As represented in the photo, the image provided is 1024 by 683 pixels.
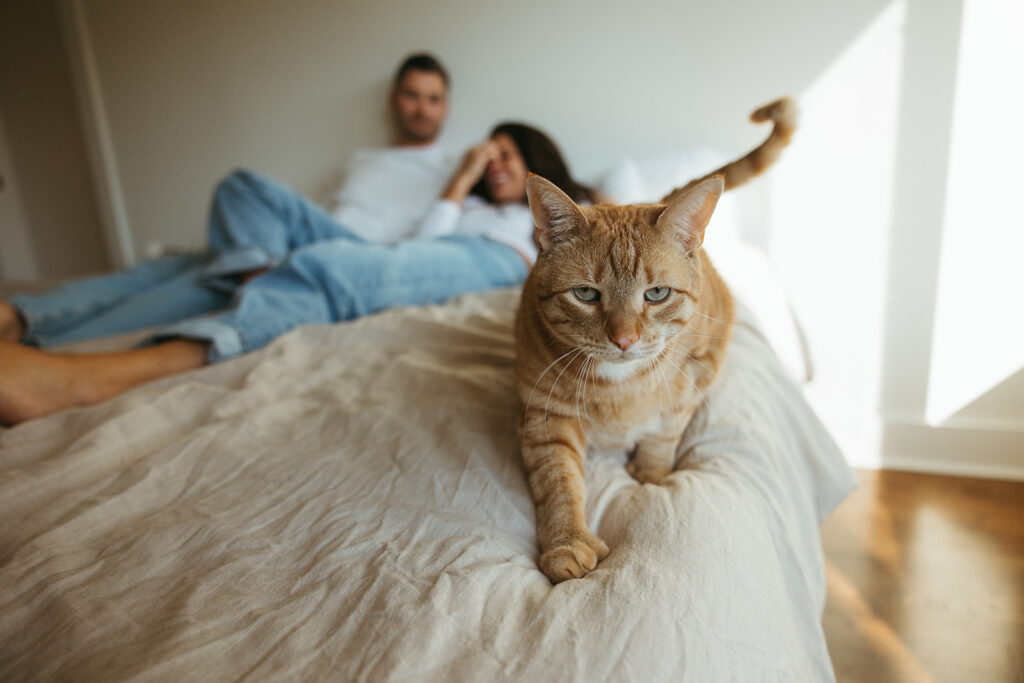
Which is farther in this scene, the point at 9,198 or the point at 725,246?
the point at 9,198

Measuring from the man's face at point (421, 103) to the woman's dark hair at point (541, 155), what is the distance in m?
0.36

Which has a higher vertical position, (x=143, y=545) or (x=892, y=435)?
(x=143, y=545)

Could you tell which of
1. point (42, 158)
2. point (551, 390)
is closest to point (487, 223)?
point (551, 390)

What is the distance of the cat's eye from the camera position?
0.86 m

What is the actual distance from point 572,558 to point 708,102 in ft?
6.63

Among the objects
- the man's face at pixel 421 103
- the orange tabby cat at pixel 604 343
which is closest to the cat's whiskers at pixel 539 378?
the orange tabby cat at pixel 604 343

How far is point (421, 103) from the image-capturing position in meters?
2.50

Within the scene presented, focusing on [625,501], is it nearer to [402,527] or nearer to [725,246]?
[402,527]

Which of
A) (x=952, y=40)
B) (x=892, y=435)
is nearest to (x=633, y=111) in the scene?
(x=952, y=40)

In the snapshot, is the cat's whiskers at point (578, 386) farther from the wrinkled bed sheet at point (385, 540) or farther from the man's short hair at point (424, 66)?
the man's short hair at point (424, 66)

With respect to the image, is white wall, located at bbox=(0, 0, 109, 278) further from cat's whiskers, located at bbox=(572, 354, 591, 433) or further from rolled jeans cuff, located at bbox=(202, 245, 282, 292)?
cat's whiskers, located at bbox=(572, 354, 591, 433)

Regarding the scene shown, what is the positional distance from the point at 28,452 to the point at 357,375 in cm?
59

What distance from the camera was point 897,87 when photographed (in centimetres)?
181

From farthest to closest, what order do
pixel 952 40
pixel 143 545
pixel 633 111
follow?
pixel 633 111
pixel 952 40
pixel 143 545
